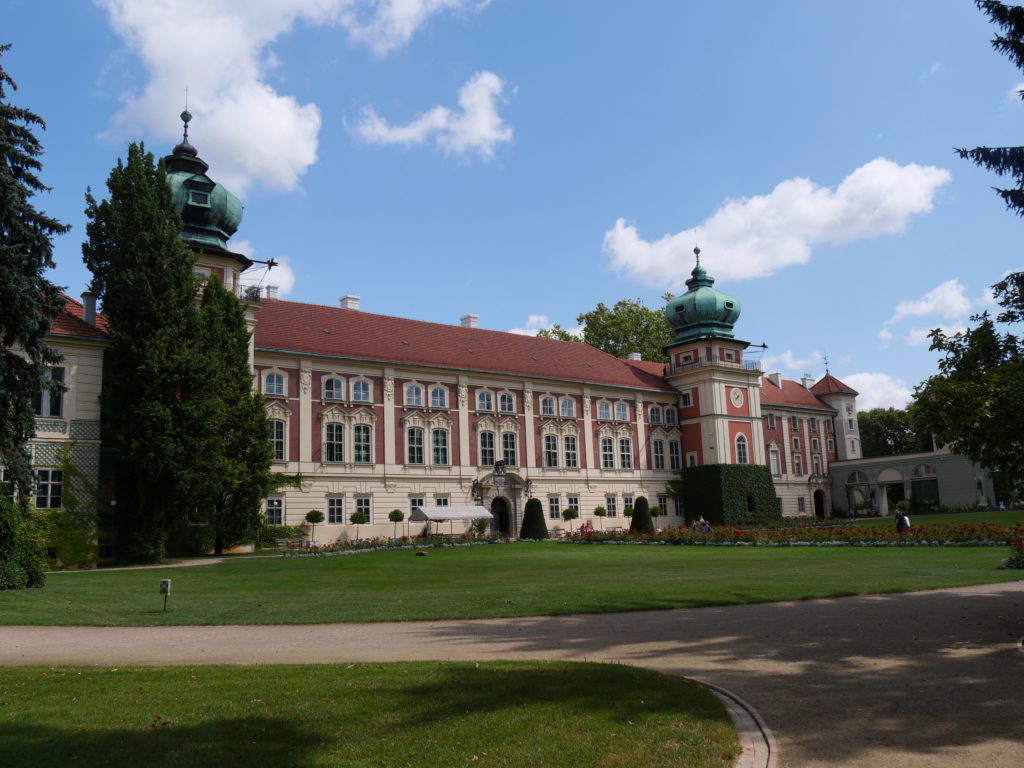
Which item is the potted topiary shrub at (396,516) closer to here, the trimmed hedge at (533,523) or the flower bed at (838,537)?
the trimmed hedge at (533,523)

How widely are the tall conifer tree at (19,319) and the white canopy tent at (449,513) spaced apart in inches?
834

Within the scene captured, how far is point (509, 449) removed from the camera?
48.4m

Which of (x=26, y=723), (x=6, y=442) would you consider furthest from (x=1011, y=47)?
(x=6, y=442)

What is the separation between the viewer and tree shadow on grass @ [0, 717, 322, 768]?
6164 millimetres

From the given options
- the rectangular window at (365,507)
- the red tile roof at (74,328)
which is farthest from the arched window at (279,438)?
the red tile roof at (74,328)

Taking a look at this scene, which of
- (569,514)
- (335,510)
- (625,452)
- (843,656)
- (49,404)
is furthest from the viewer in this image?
(625,452)

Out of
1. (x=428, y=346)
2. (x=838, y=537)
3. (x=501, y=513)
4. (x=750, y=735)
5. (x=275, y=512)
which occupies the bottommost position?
(x=750, y=735)

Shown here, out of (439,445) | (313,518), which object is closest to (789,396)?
(439,445)

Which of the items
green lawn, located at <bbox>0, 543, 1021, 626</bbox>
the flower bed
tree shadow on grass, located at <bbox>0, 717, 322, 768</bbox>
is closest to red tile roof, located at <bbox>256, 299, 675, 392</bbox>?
the flower bed

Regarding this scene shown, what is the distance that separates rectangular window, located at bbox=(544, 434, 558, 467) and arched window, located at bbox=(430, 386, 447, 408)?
7.21m

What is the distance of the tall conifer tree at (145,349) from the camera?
1168 inches

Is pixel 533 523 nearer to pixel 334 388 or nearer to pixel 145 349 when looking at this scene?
pixel 334 388

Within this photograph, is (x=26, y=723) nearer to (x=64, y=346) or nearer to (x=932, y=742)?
(x=932, y=742)

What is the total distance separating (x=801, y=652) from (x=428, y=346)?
128 ft
